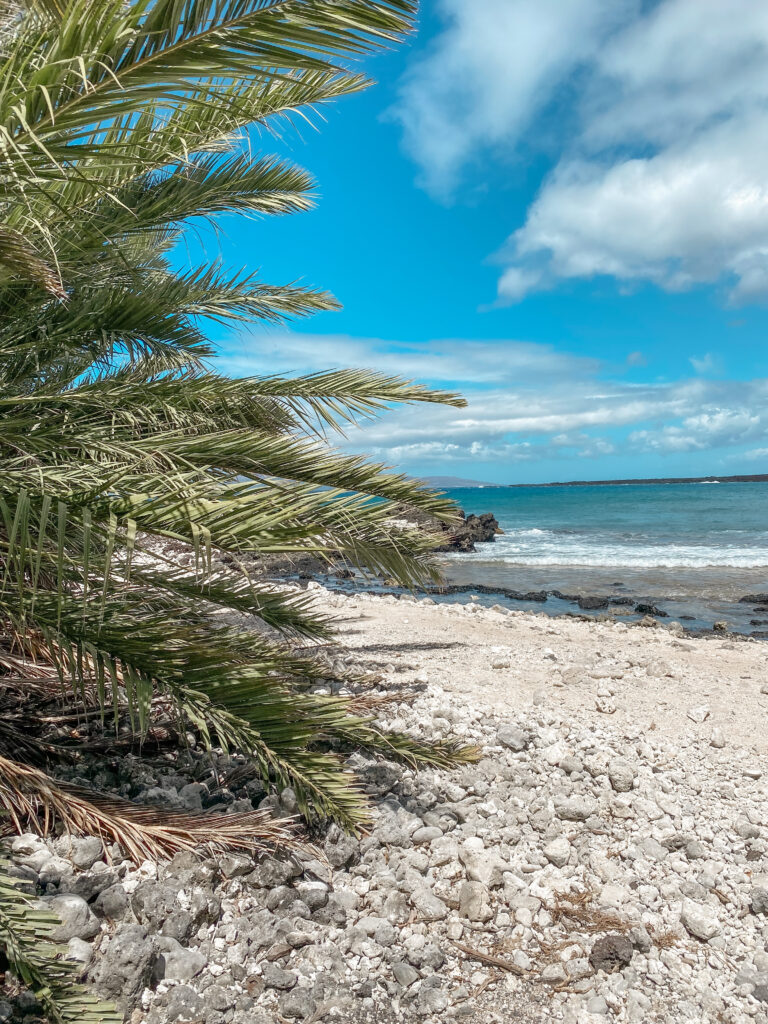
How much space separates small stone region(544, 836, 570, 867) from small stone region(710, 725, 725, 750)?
1796 mm

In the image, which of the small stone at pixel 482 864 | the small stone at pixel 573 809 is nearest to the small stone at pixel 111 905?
the small stone at pixel 482 864

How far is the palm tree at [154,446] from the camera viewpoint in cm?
195

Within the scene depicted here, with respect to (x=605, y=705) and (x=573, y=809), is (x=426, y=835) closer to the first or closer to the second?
(x=573, y=809)

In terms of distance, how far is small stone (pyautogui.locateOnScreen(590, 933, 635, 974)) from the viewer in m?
2.57

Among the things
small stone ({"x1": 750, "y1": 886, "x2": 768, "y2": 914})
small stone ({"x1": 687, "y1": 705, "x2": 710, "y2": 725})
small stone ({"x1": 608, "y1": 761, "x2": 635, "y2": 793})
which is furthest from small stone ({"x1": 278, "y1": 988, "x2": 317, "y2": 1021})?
small stone ({"x1": 687, "y1": 705, "x2": 710, "y2": 725})

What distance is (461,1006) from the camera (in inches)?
93.8

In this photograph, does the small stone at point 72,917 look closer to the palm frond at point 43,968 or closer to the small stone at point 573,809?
the palm frond at point 43,968

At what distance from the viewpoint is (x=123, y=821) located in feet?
8.84

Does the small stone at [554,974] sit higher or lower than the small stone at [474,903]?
lower

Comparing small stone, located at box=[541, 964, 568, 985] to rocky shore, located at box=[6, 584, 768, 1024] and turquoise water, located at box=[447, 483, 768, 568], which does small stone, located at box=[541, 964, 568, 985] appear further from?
turquoise water, located at box=[447, 483, 768, 568]

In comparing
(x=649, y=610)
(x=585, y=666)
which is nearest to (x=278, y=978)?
(x=585, y=666)

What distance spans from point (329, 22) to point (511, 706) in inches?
172

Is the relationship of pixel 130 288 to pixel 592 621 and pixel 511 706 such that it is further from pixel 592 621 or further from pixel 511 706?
pixel 592 621

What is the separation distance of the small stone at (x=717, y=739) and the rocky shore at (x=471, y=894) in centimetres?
1
